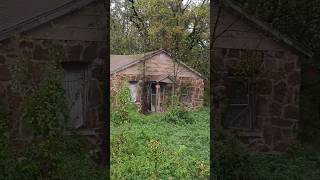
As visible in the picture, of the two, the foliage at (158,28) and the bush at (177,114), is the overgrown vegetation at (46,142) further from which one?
the bush at (177,114)

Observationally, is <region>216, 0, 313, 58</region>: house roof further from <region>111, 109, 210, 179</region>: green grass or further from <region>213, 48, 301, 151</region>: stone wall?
<region>111, 109, 210, 179</region>: green grass

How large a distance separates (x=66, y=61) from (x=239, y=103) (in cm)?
195

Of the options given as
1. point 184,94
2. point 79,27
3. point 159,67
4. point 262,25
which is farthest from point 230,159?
point 79,27

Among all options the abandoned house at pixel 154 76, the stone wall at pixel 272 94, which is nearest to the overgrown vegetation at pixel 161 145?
the abandoned house at pixel 154 76

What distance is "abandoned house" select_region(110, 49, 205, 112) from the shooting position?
3.70m

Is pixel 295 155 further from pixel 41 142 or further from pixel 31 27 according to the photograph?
pixel 31 27

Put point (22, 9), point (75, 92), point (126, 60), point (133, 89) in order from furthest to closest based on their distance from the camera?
point (22, 9) → point (75, 92) → point (126, 60) → point (133, 89)

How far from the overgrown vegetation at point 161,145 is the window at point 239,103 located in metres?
0.47

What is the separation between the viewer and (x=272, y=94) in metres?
4.94

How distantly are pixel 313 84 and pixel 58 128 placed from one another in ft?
11.4

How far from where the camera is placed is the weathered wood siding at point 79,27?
12.9ft

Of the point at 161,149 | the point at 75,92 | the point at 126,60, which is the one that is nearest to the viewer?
the point at 126,60

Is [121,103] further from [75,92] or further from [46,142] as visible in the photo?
[46,142]

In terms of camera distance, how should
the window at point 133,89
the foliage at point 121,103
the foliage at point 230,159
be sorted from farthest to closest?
the foliage at point 230,159, the foliage at point 121,103, the window at point 133,89
